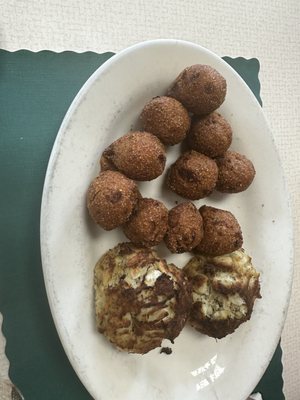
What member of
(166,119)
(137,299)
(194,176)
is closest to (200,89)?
(166,119)

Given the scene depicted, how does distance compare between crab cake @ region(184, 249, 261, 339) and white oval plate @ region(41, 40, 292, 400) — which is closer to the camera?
white oval plate @ region(41, 40, 292, 400)

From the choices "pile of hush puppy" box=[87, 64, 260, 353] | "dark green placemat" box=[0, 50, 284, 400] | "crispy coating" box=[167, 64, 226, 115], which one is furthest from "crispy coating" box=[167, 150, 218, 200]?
"dark green placemat" box=[0, 50, 284, 400]

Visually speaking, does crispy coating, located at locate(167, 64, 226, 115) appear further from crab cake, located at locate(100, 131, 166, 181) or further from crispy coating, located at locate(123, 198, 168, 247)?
crispy coating, located at locate(123, 198, 168, 247)

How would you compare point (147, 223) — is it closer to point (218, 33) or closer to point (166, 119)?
point (166, 119)

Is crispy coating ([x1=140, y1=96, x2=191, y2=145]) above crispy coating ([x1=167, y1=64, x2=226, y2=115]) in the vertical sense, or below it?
below

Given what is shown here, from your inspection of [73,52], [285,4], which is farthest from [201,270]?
[285,4]

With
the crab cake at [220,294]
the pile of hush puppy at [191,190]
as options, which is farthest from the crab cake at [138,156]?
the crab cake at [220,294]

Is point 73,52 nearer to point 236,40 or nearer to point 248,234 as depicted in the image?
point 236,40
